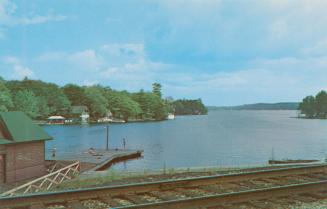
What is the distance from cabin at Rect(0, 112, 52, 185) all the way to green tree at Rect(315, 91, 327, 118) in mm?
174033

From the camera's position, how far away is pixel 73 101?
12094cm

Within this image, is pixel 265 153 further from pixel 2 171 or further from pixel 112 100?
pixel 112 100

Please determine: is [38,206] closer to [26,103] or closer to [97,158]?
[97,158]

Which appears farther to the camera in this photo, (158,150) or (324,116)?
(324,116)

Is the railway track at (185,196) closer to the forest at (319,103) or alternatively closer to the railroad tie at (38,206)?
the railroad tie at (38,206)

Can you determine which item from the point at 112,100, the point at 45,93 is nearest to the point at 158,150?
the point at 45,93

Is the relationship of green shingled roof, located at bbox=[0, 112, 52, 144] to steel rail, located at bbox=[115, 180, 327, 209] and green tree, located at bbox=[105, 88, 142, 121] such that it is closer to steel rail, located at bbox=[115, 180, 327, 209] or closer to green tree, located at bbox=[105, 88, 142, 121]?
steel rail, located at bbox=[115, 180, 327, 209]

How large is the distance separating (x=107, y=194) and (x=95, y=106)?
12034 cm

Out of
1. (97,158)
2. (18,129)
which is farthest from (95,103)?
(18,129)

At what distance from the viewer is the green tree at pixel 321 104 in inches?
6906

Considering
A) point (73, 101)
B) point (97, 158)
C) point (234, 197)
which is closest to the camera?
point (234, 197)

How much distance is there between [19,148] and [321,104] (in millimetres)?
190159

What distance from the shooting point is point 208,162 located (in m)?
47.5

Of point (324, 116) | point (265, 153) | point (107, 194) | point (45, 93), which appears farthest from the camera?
point (324, 116)
